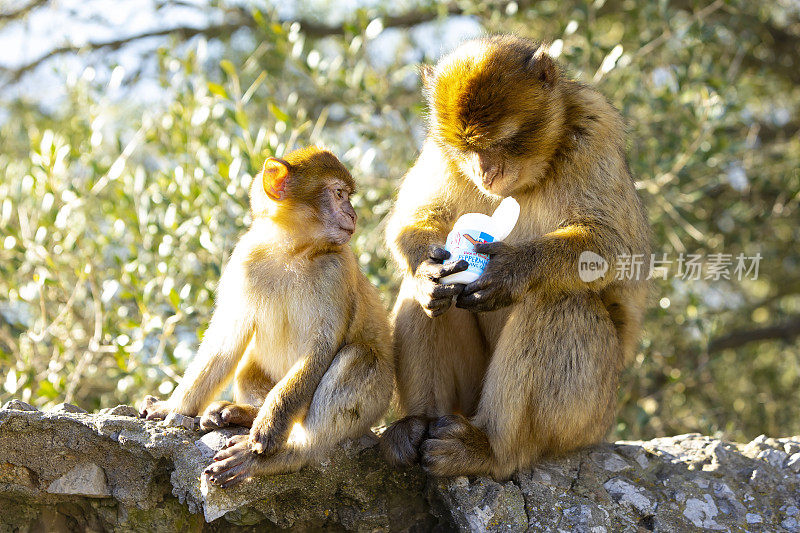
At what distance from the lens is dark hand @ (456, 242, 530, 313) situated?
347 cm

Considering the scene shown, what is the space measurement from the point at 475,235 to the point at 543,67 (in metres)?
0.82

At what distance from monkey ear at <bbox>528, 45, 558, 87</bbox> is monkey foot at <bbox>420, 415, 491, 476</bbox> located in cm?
151

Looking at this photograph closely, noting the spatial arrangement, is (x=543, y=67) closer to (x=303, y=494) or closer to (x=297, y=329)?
(x=297, y=329)

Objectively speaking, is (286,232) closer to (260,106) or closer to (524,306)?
(524,306)

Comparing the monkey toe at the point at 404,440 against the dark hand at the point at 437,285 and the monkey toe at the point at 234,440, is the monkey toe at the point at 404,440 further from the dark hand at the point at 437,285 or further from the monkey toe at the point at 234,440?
the monkey toe at the point at 234,440

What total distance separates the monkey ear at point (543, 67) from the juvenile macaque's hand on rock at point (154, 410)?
2.11 m

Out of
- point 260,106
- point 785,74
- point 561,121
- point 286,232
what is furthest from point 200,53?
point 785,74

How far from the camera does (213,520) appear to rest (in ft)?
10.7

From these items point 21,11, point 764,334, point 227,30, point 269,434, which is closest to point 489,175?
point 269,434

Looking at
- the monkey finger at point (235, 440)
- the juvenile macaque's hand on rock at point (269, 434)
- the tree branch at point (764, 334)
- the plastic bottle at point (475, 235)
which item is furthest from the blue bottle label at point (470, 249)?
the tree branch at point (764, 334)

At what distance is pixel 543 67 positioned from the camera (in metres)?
3.71

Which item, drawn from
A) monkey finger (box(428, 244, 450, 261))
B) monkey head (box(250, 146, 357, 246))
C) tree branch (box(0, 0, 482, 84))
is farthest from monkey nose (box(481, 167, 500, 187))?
tree branch (box(0, 0, 482, 84))

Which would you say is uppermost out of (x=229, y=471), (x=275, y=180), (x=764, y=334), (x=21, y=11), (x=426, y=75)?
(x=21, y=11)

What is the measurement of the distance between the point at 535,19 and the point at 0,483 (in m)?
5.39
